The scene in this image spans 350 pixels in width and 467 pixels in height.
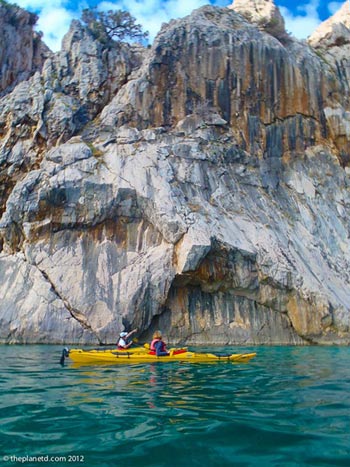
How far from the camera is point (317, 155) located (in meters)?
41.1

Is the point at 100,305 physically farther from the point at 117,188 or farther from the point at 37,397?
the point at 37,397

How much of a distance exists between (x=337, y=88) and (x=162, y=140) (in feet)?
64.2

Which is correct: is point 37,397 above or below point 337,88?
below

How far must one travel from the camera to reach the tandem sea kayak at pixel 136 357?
16.6 meters

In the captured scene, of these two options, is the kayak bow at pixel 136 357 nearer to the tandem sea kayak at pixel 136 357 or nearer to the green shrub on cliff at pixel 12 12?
the tandem sea kayak at pixel 136 357

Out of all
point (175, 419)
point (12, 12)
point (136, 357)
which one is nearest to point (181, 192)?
point (136, 357)

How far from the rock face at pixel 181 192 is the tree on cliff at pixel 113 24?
226cm

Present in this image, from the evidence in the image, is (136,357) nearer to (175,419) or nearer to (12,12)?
(175,419)

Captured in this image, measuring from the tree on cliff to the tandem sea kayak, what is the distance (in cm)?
3571

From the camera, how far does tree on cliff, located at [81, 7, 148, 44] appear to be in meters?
44.6

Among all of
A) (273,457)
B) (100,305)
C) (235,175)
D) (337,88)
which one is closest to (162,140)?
(235,175)

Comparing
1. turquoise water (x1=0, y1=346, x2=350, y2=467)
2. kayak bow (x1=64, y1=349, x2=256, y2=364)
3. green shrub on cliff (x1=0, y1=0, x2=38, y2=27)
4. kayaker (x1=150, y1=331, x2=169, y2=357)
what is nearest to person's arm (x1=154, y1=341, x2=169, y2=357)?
kayaker (x1=150, y1=331, x2=169, y2=357)

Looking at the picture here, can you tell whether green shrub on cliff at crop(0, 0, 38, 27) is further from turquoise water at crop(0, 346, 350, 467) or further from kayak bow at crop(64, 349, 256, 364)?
turquoise water at crop(0, 346, 350, 467)

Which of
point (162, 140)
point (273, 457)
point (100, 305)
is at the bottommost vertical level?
point (273, 457)
